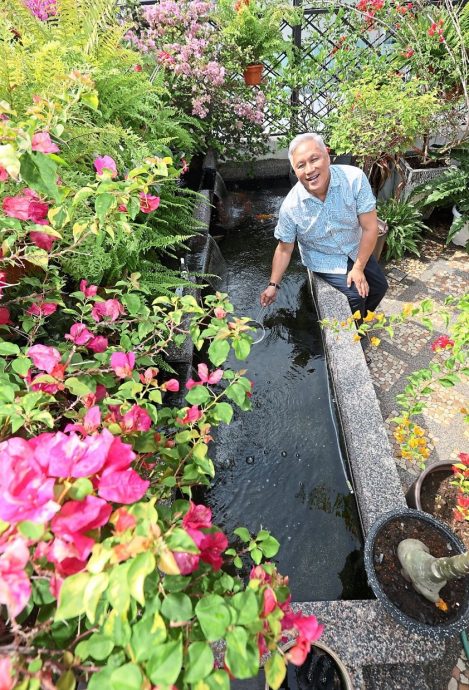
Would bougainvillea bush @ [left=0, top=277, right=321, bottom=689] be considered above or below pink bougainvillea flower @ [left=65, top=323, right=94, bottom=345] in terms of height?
above

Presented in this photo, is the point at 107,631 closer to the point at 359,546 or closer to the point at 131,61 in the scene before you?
the point at 359,546

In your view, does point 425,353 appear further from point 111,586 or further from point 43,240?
point 111,586

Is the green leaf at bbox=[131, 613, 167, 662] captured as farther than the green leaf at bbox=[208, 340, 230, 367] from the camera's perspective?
No

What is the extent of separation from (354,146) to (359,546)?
3367 millimetres

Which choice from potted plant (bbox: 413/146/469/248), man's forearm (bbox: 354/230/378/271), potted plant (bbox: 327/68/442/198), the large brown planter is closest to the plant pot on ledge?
the large brown planter

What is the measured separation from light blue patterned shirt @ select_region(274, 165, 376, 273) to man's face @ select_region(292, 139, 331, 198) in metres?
0.14

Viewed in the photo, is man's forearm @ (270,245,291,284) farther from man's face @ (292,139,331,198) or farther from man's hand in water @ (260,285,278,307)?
man's face @ (292,139,331,198)

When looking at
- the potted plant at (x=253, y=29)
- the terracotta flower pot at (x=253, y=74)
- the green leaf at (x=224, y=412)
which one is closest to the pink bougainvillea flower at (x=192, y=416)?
the green leaf at (x=224, y=412)

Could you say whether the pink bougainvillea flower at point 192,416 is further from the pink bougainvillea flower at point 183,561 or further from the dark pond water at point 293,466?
the dark pond water at point 293,466

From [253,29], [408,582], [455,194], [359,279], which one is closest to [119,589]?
[408,582]

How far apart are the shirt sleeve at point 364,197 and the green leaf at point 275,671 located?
106 inches

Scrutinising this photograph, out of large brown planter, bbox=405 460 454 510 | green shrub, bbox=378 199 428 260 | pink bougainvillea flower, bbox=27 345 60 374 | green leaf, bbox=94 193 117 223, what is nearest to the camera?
green leaf, bbox=94 193 117 223

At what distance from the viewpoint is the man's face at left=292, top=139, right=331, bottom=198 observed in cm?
245

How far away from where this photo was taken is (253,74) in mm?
4578
